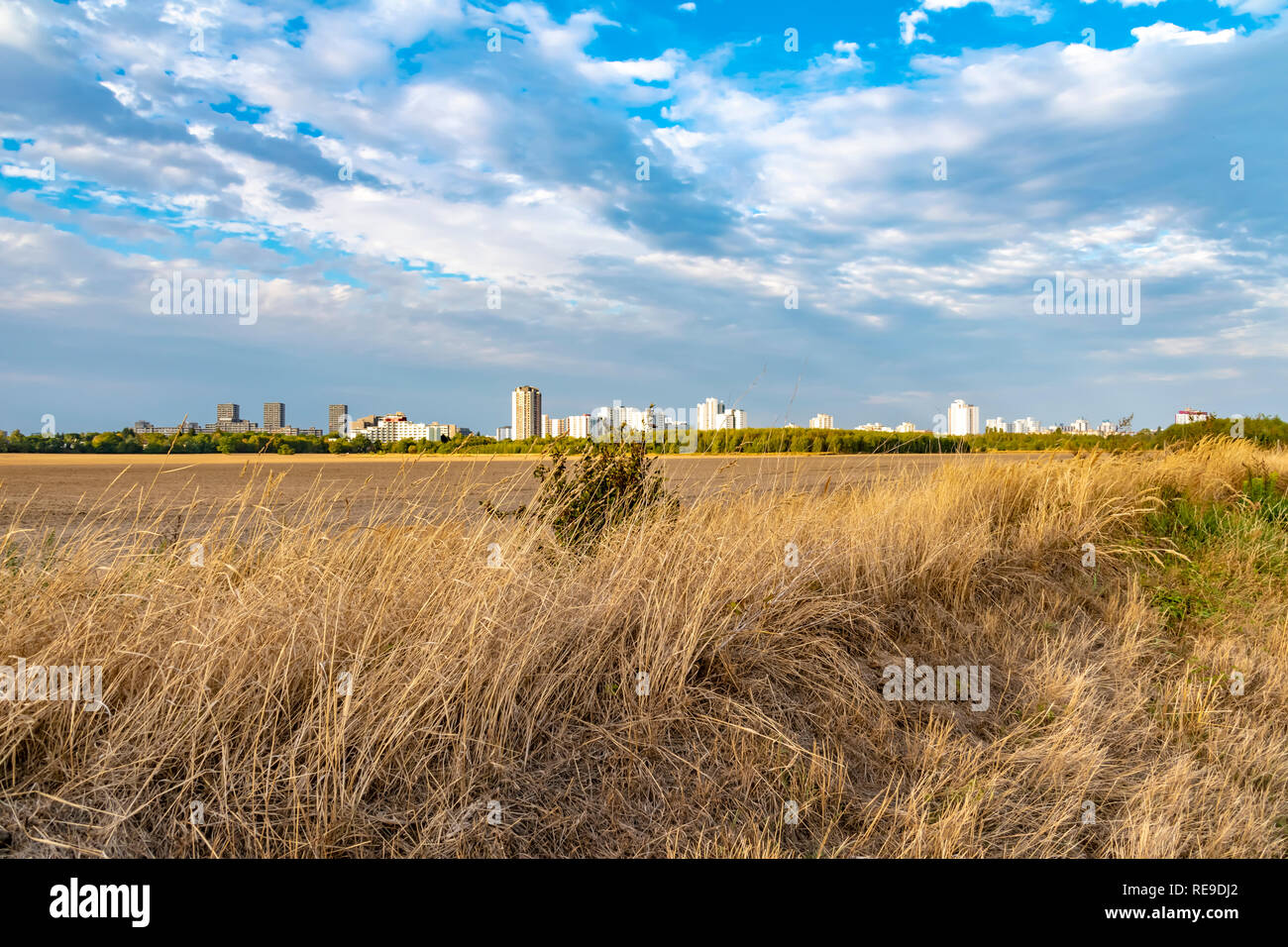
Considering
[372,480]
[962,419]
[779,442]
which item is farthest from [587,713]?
[372,480]

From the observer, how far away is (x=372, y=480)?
1873 centimetres

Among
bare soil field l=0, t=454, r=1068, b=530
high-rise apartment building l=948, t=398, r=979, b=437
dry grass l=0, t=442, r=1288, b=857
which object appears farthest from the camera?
high-rise apartment building l=948, t=398, r=979, b=437

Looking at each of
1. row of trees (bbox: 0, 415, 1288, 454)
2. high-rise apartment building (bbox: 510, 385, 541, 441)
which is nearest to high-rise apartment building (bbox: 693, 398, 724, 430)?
row of trees (bbox: 0, 415, 1288, 454)

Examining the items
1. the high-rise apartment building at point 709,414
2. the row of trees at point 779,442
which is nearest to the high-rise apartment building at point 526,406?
the row of trees at point 779,442

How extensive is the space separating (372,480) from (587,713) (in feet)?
54.7

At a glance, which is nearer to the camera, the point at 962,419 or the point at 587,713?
the point at 587,713

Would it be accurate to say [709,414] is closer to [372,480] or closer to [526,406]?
[526,406]

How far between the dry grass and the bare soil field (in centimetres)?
56

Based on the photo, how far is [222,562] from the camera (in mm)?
4160

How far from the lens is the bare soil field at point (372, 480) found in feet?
19.2

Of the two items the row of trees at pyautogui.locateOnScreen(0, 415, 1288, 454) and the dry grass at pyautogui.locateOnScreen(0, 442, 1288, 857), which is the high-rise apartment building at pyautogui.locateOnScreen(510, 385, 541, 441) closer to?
the row of trees at pyautogui.locateOnScreen(0, 415, 1288, 454)

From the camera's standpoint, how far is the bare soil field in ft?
19.2

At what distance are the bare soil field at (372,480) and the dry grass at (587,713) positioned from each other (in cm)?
56
